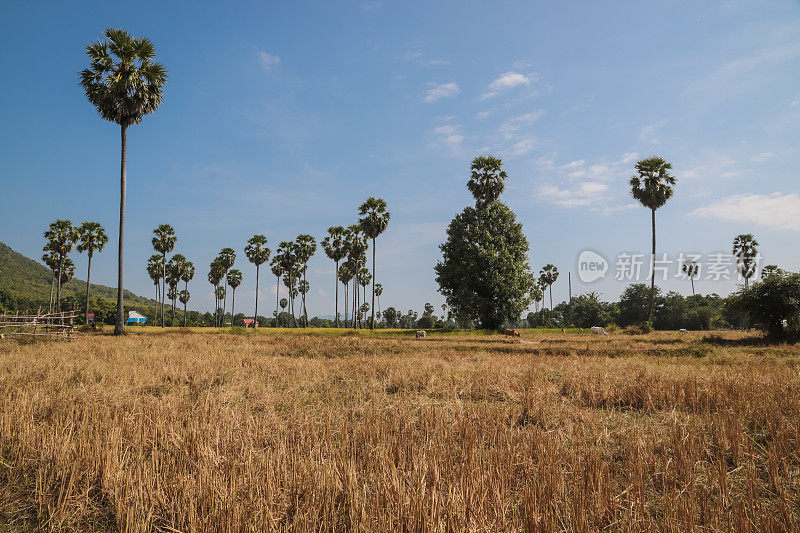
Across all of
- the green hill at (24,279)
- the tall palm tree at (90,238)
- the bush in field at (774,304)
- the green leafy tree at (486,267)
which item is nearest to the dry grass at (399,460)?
the bush in field at (774,304)

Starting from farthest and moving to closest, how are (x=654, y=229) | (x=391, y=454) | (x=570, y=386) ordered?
(x=654, y=229)
(x=570, y=386)
(x=391, y=454)

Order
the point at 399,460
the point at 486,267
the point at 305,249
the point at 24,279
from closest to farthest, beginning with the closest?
the point at 399,460, the point at 486,267, the point at 305,249, the point at 24,279

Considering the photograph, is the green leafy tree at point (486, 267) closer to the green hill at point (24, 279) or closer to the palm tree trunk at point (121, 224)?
Answer: the palm tree trunk at point (121, 224)

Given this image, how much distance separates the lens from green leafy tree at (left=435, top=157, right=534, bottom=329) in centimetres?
4584

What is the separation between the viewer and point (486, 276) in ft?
150

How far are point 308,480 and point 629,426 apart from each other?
17.9 feet

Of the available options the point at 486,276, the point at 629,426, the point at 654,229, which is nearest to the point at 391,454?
the point at 629,426

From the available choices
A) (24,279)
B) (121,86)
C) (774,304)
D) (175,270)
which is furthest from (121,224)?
(24,279)

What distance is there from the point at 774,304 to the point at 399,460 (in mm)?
36572

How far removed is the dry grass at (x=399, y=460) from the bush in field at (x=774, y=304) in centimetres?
2634

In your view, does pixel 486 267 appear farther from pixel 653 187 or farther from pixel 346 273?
pixel 346 273

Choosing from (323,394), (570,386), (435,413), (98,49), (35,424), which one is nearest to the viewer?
(35,424)

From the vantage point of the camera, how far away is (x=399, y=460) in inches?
186

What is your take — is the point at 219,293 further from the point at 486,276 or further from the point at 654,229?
the point at 654,229
